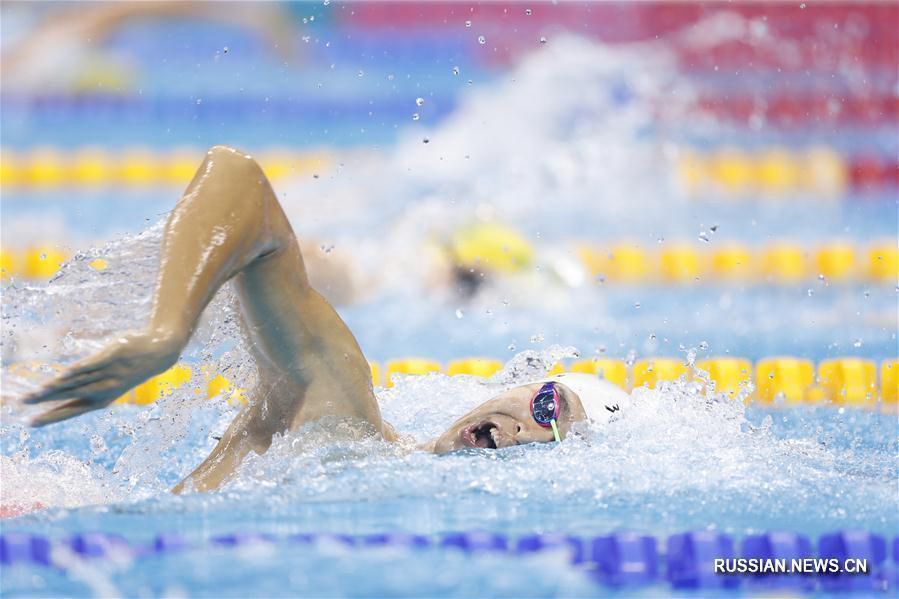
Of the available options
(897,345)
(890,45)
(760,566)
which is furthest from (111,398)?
(890,45)

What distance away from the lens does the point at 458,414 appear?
2.99 meters

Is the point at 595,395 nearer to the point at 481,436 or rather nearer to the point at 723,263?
the point at 481,436

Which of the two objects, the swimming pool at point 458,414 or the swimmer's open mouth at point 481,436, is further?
A: the swimmer's open mouth at point 481,436

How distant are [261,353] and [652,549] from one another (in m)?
0.78

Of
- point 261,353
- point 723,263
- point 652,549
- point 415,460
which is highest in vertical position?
point 723,263

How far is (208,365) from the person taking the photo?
8.38 ft

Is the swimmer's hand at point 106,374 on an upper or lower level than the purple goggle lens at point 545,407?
upper

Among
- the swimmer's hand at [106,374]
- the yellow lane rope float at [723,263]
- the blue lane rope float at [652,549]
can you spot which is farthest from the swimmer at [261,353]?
the yellow lane rope float at [723,263]

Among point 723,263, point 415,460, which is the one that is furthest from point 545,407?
point 723,263

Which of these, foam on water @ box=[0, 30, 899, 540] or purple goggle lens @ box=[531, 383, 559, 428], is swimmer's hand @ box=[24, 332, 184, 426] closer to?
foam on water @ box=[0, 30, 899, 540]

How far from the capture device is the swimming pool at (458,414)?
6.90ft

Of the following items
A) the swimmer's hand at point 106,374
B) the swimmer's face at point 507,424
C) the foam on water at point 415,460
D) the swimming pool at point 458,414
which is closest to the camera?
the swimmer's hand at point 106,374

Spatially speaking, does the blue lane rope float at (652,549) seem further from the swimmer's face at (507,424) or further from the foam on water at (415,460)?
the swimmer's face at (507,424)

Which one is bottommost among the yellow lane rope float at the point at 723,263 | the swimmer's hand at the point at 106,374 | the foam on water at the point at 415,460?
the foam on water at the point at 415,460
